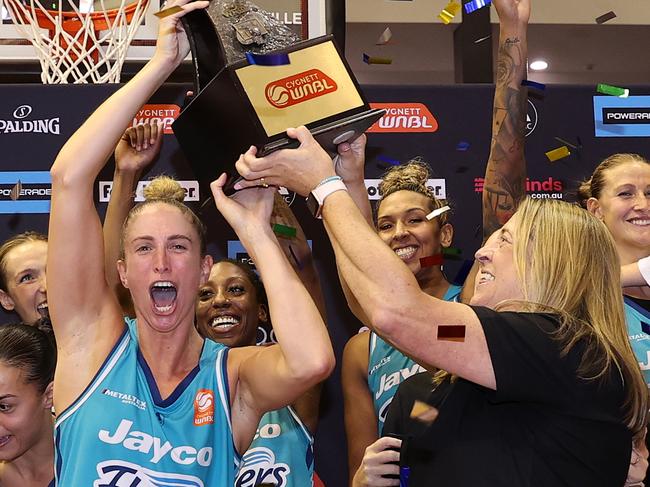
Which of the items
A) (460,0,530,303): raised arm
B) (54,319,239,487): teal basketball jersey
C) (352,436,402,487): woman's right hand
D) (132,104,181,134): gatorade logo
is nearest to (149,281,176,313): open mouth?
(54,319,239,487): teal basketball jersey

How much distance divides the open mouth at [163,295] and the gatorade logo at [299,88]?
50cm

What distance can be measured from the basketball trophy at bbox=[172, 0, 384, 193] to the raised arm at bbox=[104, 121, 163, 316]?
0.61 metres

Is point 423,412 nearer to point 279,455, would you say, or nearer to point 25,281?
point 279,455

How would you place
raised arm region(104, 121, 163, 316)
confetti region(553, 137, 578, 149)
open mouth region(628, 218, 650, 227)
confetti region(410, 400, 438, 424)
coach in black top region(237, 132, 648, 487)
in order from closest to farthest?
coach in black top region(237, 132, 648, 487), confetti region(410, 400, 438, 424), raised arm region(104, 121, 163, 316), open mouth region(628, 218, 650, 227), confetti region(553, 137, 578, 149)

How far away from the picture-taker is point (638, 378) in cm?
179

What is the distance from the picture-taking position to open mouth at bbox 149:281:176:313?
2.24 m

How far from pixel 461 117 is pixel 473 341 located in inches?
80.7

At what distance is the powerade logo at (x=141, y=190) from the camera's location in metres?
3.47

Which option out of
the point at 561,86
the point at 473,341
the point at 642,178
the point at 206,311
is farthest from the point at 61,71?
the point at 473,341

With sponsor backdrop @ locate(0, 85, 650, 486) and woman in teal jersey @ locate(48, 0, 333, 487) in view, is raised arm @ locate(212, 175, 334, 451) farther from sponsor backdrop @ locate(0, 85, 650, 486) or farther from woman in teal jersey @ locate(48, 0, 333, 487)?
sponsor backdrop @ locate(0, 85, 650, 486)

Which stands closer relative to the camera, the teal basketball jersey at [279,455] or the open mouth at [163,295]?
the open mouth at [163,295]

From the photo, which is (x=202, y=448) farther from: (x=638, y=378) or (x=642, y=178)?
(x=642, y=178)

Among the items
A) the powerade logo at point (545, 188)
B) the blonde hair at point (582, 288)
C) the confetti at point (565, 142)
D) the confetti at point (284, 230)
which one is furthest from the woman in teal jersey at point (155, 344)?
the confetti at point (565, 142)

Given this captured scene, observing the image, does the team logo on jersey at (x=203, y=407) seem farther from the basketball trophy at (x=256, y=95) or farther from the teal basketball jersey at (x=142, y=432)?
the basketball trophy at (x=256, y=95)
